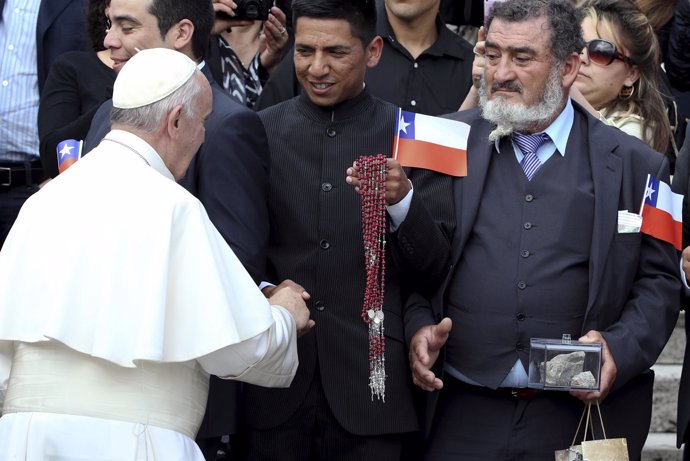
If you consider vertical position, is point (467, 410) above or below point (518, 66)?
below

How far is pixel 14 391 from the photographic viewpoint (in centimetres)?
422

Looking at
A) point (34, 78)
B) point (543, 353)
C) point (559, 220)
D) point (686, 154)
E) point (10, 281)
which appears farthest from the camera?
point (34, 78)

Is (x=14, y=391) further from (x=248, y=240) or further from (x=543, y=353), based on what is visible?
(x=543, y=353)

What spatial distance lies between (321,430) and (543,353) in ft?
3.08

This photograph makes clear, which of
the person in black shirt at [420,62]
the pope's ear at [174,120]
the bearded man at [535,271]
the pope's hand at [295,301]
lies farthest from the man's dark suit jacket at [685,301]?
the pope's ear at [174,120]

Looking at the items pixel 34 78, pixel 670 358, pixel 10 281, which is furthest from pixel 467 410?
pixel 34 78

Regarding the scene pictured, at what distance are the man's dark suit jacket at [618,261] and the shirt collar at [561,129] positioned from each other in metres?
0.03

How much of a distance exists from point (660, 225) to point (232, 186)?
→ 168 centimetres

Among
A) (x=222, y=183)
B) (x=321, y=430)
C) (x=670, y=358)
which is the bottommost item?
(x=670, y=358)

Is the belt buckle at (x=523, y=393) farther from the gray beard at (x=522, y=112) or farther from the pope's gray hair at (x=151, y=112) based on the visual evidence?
the pope's gray hair at (x=151, y=112)

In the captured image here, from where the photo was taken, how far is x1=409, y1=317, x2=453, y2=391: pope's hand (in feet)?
16.0

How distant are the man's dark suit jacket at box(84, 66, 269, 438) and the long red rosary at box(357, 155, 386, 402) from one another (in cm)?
39

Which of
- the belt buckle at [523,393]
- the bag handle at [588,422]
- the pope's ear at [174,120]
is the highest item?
the pope's ear at [174,120]

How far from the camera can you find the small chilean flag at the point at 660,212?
16.9 feet
